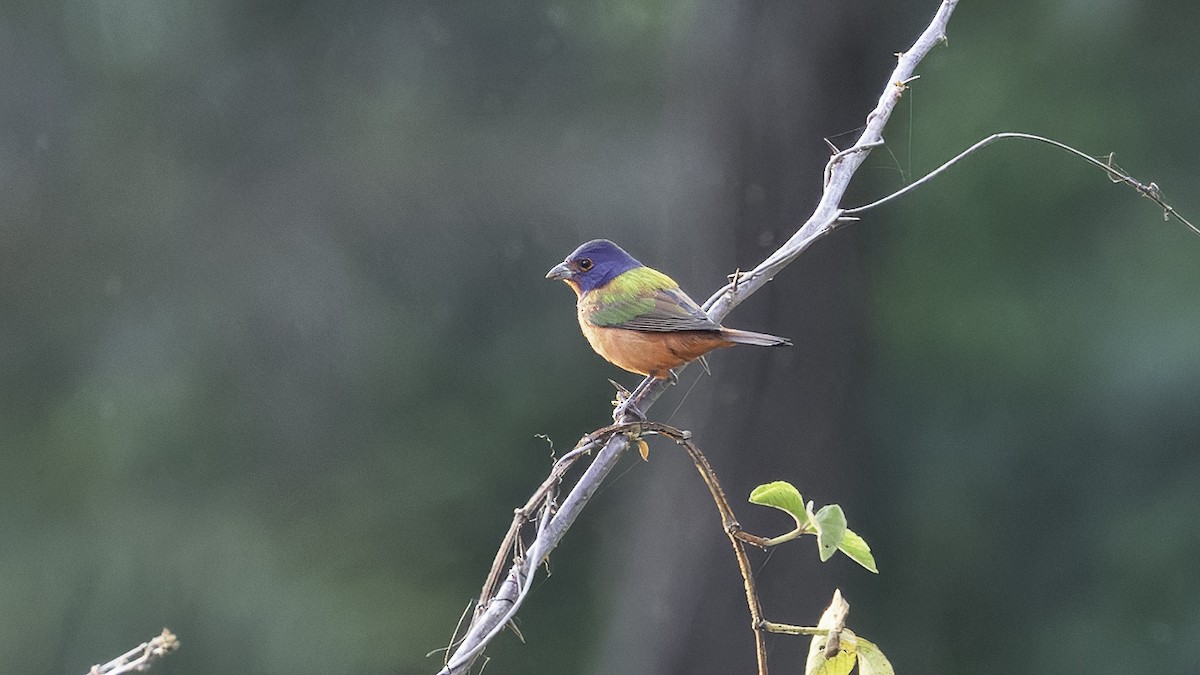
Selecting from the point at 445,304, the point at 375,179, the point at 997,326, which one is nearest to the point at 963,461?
the point at 997,326

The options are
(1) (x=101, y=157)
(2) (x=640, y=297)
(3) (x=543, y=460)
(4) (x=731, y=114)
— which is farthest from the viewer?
(1) (x=101, y=157)

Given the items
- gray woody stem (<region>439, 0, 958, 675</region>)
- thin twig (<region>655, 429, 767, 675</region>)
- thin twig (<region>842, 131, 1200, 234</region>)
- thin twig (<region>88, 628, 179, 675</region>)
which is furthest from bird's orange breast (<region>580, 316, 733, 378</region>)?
thin twig (<region>88, 628, 179, 675</region>)

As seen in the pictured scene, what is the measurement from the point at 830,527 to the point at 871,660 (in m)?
0.25

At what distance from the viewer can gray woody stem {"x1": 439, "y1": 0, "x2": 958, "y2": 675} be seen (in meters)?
1.77

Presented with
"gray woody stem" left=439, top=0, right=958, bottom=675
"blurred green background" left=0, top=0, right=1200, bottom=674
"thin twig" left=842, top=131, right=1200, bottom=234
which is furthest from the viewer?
"blurred green background" left=0, top=0, right=1200, bottom=674

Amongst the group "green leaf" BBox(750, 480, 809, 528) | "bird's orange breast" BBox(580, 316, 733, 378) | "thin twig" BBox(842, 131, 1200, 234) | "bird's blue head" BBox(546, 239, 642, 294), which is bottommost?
"green leaf" BBox(750, 480, 809, 528)

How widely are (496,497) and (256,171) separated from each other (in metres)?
2.80

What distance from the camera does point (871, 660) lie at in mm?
1929

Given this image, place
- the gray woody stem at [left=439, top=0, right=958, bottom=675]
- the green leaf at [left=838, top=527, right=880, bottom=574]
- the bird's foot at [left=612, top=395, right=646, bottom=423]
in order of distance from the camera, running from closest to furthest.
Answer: the gray woody stem at [left=439, top=0, right=958, bottom=675] → the green leaf at [left=838, top=527, right=880, bottom=574] → the bird's foot at [left=612, top=395, right=646, bottom=423]

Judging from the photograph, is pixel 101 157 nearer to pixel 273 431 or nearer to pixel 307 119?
pixel 307 119

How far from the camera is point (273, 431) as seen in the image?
9.51 metres

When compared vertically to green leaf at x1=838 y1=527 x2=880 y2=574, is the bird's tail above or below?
above

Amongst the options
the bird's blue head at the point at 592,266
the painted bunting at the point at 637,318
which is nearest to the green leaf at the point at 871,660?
the painted bunting at the point at 637,318

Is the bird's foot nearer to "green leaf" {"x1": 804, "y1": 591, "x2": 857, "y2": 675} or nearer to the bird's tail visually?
the bird's tail
